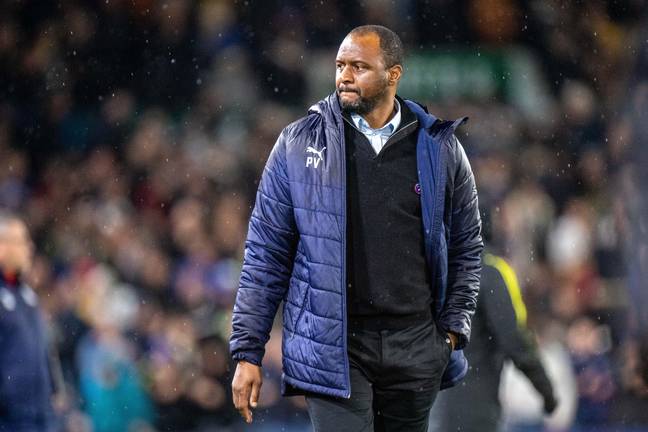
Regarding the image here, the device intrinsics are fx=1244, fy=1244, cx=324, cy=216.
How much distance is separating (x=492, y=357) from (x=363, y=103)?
1521mm

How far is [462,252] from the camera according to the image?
10.7 feet

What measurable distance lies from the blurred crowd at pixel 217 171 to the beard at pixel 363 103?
3.05 metres

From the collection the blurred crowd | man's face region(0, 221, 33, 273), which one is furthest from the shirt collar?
the blurred crowd

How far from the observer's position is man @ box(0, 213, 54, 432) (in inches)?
206

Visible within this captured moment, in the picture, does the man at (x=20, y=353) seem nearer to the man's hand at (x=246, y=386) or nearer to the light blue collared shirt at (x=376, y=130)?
the man's hand at (x=246, y=386)

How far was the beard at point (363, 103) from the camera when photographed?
309cm

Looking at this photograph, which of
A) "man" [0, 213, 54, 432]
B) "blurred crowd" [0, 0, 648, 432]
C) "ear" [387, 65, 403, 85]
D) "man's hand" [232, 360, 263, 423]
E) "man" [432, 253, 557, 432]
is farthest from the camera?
"blurred crowd" [0, 0, 648, 432]

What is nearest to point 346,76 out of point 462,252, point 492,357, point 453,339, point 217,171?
point 462,252

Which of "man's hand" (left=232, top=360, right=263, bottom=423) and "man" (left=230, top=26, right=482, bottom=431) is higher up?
"man" (left=230, top=26, right=482, bottom=431)

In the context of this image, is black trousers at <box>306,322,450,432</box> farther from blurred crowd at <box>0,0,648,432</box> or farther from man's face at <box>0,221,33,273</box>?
blurred crowd at <box>0,0,648,432</box>

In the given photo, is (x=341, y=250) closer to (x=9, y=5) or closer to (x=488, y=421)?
(x=488, y=421)

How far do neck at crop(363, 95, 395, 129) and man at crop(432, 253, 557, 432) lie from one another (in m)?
1.20

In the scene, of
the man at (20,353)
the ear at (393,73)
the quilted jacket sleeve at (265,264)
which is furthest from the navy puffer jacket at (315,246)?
the man at (20,353)

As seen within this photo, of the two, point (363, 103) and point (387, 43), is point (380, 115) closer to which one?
point (363, 103)
